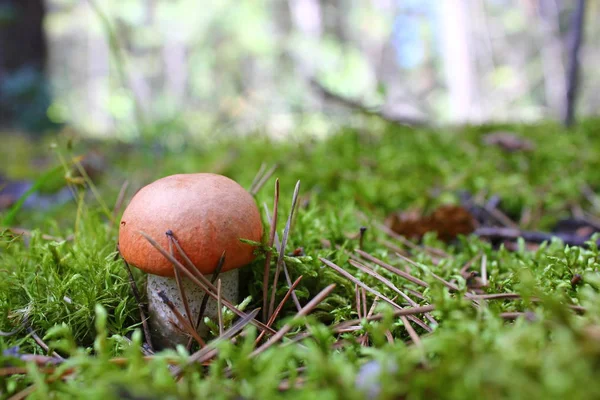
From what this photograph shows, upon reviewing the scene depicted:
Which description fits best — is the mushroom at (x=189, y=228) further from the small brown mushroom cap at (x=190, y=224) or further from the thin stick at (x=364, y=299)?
the thin stick at (x=364, y=299)

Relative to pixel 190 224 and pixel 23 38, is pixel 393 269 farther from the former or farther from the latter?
pixel 23 38

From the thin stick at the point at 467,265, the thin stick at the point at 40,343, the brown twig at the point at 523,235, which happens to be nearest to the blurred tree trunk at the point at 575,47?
the brown twig at the point at 523,235

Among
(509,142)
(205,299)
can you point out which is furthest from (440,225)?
(509,142)

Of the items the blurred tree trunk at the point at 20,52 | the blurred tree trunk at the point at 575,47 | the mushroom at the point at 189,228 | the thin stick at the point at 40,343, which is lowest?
the thin stick at the point at 40,343

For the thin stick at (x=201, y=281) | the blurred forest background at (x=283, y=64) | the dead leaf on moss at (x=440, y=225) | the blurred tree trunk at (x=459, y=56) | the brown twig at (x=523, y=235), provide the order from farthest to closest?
1. the blurred tree trunk at (x=459, y=56)
2. the blurred forest background at (x=283, y=64)
3. the dead leaf on moss at (x=440, y=225)
4. the brown twig at (x=523, y=235)
5. the thin stick at (x=201, y=281)

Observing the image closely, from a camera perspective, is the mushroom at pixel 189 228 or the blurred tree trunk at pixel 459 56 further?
the blurred tree trunk at pixel 459 56

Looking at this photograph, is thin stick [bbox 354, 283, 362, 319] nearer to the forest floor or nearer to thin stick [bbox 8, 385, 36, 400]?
the forest floor

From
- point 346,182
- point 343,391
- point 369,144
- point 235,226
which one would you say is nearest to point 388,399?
point 343,391

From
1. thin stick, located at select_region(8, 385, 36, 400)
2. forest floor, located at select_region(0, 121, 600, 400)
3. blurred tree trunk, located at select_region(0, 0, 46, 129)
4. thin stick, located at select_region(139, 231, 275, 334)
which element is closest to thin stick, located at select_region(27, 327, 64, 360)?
forest floor, located at select_region(0, 121, 600, 400)
